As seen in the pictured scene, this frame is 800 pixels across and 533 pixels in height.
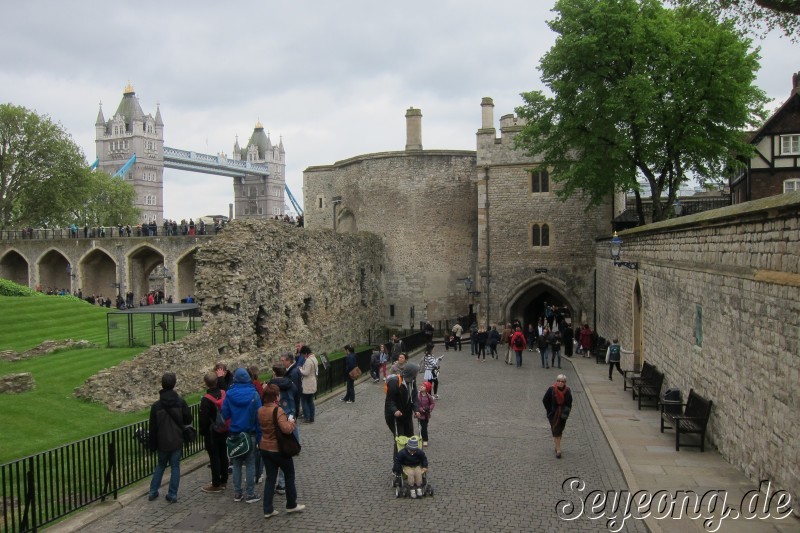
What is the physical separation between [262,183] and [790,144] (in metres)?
149

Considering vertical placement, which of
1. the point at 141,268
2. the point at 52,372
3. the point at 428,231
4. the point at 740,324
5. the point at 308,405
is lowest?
A: the point at 308,405

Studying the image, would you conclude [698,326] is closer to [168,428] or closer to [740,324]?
[740,324]

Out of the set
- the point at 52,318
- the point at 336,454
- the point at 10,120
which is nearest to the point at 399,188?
the point at 52,318

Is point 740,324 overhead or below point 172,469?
overhead

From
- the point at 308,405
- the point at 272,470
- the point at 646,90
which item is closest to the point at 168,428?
the point at 272,470

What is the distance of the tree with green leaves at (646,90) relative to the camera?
69.8 feet

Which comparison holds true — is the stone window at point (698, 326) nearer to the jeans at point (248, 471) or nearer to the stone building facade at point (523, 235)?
the jeans at point (248, 471)

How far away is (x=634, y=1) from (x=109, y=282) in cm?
4177

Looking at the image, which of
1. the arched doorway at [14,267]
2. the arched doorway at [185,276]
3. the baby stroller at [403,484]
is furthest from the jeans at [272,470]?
the arched doorway at [14,267]

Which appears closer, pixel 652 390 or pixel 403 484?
pixel 403 484

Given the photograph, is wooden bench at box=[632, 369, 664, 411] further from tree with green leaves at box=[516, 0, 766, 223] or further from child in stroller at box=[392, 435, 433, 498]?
tree with green leaves at box=[516, 0, 766, 223]

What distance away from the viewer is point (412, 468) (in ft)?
28.6

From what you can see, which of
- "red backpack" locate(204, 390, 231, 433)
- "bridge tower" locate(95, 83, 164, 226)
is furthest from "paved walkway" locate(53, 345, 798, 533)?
"bridge tower" locate(95, 83, 164, 226)

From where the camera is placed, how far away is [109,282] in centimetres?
4991
